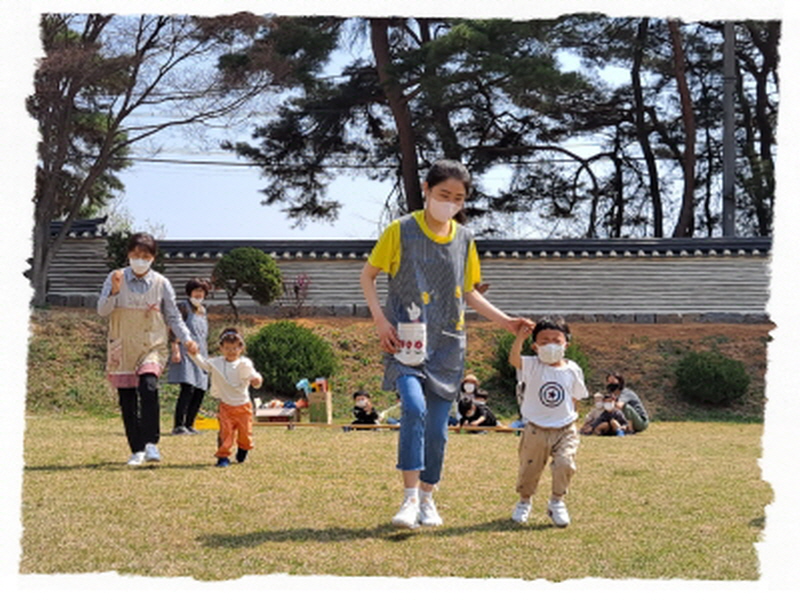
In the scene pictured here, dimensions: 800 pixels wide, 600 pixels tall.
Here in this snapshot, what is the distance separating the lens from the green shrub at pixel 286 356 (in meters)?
14.5

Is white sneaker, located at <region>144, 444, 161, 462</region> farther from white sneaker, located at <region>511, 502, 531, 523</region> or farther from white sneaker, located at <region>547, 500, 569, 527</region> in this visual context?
white sneaker, located at <region>547, 500, 569, 527</region>

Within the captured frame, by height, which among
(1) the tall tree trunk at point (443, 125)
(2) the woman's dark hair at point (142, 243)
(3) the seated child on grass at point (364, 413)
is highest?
(1) the tall tree trunk at point (443, 125)

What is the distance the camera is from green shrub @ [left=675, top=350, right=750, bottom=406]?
49.1ft

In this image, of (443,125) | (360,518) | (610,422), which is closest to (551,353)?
(360,518)

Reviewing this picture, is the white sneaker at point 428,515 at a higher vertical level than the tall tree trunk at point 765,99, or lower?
lower

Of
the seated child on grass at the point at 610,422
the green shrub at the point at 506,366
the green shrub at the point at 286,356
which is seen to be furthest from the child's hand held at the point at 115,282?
the green shrub at the point at 506,366

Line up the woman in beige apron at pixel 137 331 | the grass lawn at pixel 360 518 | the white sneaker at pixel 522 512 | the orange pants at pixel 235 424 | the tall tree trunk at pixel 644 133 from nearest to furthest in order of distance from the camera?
the grass lawn at pixel 360 518, the white sneaker at pixel 522 512, the woman in beige apron at pixel 137 331, the orange pants at pixel 235 424, the tall tree trunk at pixel 644 133

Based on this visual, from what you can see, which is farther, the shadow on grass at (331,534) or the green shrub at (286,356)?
the green shrub at (286,356)

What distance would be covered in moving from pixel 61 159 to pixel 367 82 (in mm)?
6477

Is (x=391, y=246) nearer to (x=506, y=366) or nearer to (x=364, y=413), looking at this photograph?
(x=364, y=413)

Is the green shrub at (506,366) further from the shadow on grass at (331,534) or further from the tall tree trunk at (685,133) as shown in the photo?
the shadow on grass at (331,534)

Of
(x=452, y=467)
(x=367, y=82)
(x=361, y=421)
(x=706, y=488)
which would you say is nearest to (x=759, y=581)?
(x=706, y=488)

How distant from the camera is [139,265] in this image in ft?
21.9

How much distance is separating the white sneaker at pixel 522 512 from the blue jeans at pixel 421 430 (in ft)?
1.46
